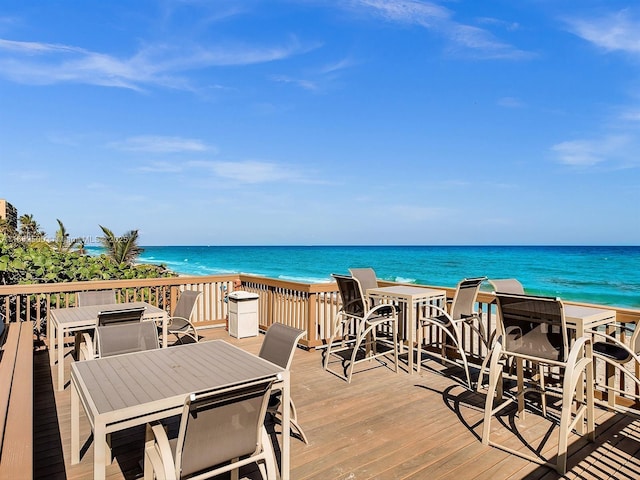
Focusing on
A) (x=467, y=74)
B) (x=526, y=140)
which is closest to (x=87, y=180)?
(x=467, y=74)

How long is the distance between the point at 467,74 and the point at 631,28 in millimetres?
4596

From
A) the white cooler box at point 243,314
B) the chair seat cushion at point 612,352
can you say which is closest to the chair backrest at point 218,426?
the chair seat cushion at point 612,352

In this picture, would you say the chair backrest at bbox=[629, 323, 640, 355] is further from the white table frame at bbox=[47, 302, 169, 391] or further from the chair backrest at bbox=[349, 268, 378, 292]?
the white table frame at bbox=[47, 302, 169, 391]

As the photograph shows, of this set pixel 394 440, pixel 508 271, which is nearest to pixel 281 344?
pixel 394 440

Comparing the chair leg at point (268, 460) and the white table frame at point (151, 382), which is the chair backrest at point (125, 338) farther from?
the chair leg at point (268, 460)

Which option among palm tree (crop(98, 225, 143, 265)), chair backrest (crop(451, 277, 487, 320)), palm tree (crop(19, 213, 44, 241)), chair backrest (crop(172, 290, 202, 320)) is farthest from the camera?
palm tree (crop(19, 213, 44, 241))

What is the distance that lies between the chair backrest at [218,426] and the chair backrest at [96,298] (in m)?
3.86

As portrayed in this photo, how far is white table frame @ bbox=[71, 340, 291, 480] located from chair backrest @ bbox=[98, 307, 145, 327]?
1001mm

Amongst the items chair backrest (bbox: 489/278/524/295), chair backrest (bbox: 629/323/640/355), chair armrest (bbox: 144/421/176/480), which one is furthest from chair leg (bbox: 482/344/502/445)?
chair armrest (bbox: 144/421/176/480)

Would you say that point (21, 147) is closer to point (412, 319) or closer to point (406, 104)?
point (406, 104)

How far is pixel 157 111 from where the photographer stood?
13906 millimetres

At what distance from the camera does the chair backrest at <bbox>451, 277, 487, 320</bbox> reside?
4.06m

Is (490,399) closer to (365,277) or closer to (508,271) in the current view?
(365,277)

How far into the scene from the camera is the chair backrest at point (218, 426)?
1.56 metres
